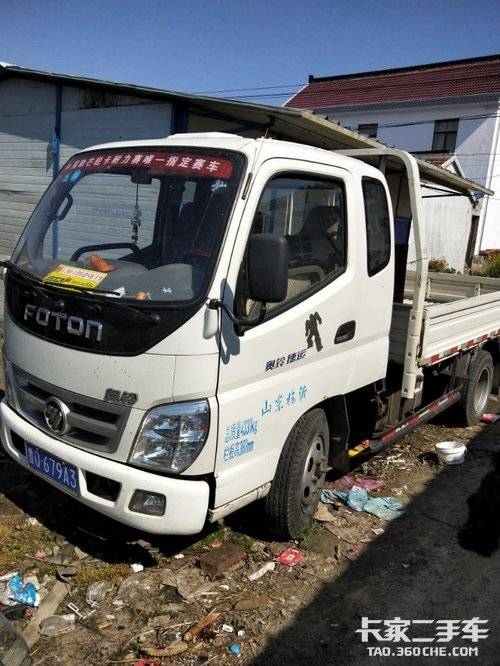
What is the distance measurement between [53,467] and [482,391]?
4704 millimetres

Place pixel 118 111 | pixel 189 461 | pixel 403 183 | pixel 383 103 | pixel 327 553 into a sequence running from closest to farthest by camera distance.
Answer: pixel 189 461, pixel 327 553, pixel 403 183, pixel 118 111, pixel 383 103

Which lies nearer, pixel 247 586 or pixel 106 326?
pixel 106 326

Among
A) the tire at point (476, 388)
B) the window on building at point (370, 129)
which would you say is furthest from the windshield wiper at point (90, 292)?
the window on building at point (370, 129)

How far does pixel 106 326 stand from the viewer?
2.69m

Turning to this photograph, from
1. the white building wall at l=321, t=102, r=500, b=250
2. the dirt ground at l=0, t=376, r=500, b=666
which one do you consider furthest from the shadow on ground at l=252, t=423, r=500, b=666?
the white building wall at l=321, t=102, r=500, b=250

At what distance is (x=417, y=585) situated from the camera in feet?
10.5

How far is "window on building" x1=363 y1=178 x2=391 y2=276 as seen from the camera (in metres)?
3.62

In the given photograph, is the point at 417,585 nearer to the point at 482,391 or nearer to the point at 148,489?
the point at 148,489

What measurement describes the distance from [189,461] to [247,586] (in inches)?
37.8

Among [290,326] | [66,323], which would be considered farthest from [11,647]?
[290,326]

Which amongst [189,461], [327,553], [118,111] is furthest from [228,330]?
[118,111]

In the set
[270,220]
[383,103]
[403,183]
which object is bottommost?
[270,220]

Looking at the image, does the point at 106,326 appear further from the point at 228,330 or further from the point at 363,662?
the point at 363,662

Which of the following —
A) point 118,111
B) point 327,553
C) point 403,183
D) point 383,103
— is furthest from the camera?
point 383,103
